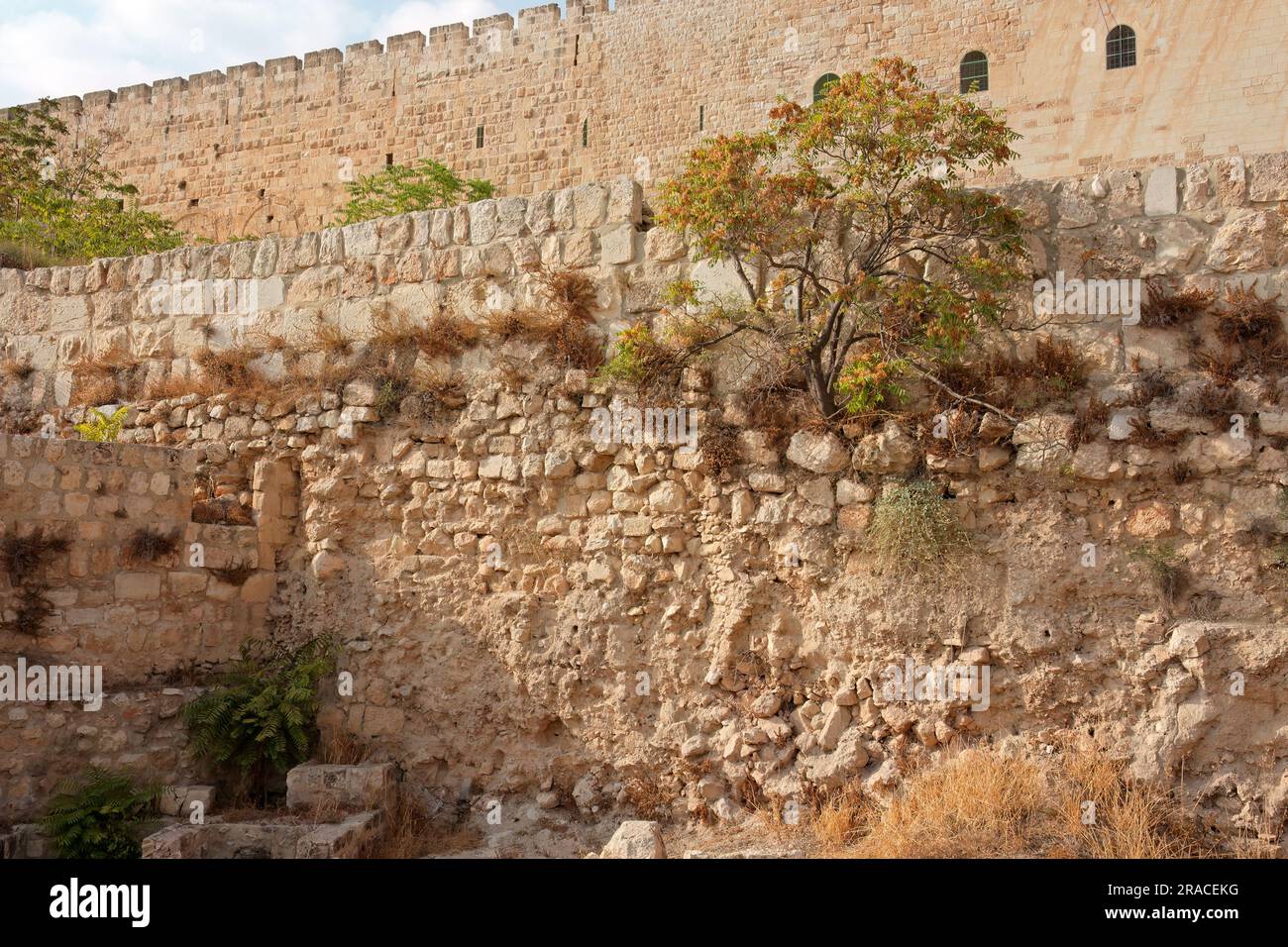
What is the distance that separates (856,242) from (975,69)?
1194cm

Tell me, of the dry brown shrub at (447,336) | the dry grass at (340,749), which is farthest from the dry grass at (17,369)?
the dry grass at (340,749)

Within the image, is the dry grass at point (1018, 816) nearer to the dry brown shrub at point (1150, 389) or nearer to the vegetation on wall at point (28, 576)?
the dry brown shrub at point (1150, 389)

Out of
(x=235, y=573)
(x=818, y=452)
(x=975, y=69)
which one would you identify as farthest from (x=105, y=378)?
(x=975, y=69)

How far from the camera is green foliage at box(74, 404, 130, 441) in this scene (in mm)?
7980

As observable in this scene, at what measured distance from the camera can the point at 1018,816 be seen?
5000 millimetres

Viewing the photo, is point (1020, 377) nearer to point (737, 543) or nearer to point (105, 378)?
point (737, 543)

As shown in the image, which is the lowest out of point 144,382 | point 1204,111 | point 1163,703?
Result: point 1163,703

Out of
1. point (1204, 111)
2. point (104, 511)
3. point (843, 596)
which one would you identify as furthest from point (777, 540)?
point (1204, 111)

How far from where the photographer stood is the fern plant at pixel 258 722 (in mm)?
6480

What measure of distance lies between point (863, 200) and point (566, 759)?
383cm

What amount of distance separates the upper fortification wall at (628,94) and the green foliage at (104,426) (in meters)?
11.5

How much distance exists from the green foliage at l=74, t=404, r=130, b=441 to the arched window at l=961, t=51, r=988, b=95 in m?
13.6

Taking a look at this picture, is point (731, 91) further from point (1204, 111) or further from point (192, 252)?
point (192, 252)

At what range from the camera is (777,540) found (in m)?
6.01
